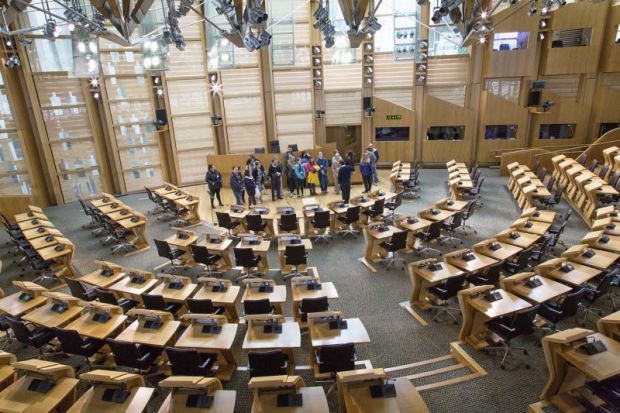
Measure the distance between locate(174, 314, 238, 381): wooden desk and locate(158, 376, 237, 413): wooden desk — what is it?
0.83 metres

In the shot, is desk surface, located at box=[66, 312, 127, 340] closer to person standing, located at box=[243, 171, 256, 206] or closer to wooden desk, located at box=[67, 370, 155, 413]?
wooden desk, located at box=[67, 370, 155, 413]

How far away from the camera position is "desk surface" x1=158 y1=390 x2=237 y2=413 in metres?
4.50

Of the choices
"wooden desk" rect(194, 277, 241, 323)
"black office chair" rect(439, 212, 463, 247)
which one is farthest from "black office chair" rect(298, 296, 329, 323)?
"black office chair" rect(439, 212, 463, 247)

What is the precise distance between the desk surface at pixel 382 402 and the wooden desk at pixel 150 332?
111 inches

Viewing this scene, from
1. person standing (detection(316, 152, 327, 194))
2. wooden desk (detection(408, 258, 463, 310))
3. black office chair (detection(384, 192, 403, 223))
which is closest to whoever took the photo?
wooden desk (detection(408, 258, 463, 310))

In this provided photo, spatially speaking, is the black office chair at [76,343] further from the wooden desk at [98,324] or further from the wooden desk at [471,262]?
the wooden desk at [471,262]

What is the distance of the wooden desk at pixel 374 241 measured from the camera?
951cm

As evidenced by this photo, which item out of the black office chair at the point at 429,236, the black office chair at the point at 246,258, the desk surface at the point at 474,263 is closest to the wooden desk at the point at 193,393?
the black office chair at the point at 246,258

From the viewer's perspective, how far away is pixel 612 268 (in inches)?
301

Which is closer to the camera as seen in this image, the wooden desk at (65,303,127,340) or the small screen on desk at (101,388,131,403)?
the small screen on desk at (101,388,131,403)

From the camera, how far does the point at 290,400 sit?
4516 millimetres

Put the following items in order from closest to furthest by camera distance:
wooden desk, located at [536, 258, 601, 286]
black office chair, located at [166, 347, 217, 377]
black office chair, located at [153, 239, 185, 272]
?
black office chair, located at [166, 347, 217, 377] < wooden desk, located at [536, 258, 601, 286] < black office chair, located at [153, 239, 185, 272]

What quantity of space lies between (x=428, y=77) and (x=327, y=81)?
16.4 feet

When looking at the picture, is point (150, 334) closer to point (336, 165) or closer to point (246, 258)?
point (246, 258)
